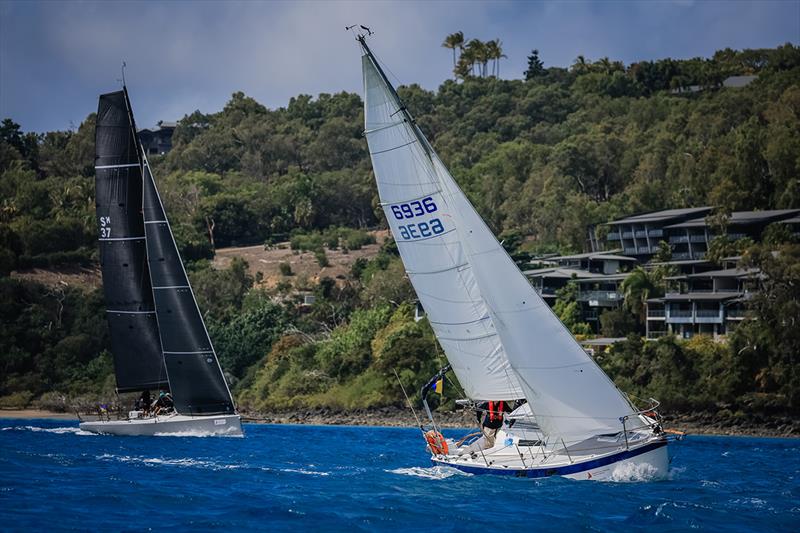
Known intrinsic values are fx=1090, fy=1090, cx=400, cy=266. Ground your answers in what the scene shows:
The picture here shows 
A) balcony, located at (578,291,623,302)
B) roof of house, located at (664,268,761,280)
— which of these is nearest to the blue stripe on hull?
roof of house, located at (664,268,761,280)

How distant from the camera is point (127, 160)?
42781 millimetres

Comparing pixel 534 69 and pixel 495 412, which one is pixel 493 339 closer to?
pixel 495 412

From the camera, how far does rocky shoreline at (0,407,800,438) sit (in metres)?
50.5

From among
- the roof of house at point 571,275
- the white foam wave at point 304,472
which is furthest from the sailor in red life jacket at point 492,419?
the roof of house at point 571,275

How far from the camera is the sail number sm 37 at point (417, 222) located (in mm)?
28578

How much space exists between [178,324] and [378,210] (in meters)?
63.2

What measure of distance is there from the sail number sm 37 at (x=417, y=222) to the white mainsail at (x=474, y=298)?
1.0 inches

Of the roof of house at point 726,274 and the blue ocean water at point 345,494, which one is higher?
the roof of house at point 726,274

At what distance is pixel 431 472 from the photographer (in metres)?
30.3

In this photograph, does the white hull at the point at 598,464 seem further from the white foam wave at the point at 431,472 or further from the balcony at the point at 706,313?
the balcony at the point at 706,313

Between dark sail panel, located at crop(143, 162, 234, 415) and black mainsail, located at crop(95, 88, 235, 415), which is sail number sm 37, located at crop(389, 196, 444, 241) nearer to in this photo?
black mainsail, located at crop(95, 88, 235, 415)

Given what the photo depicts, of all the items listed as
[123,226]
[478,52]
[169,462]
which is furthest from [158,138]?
[169,462]

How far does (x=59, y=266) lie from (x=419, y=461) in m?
59.8

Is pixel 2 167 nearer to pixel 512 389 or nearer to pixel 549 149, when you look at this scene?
pixel 549 149
